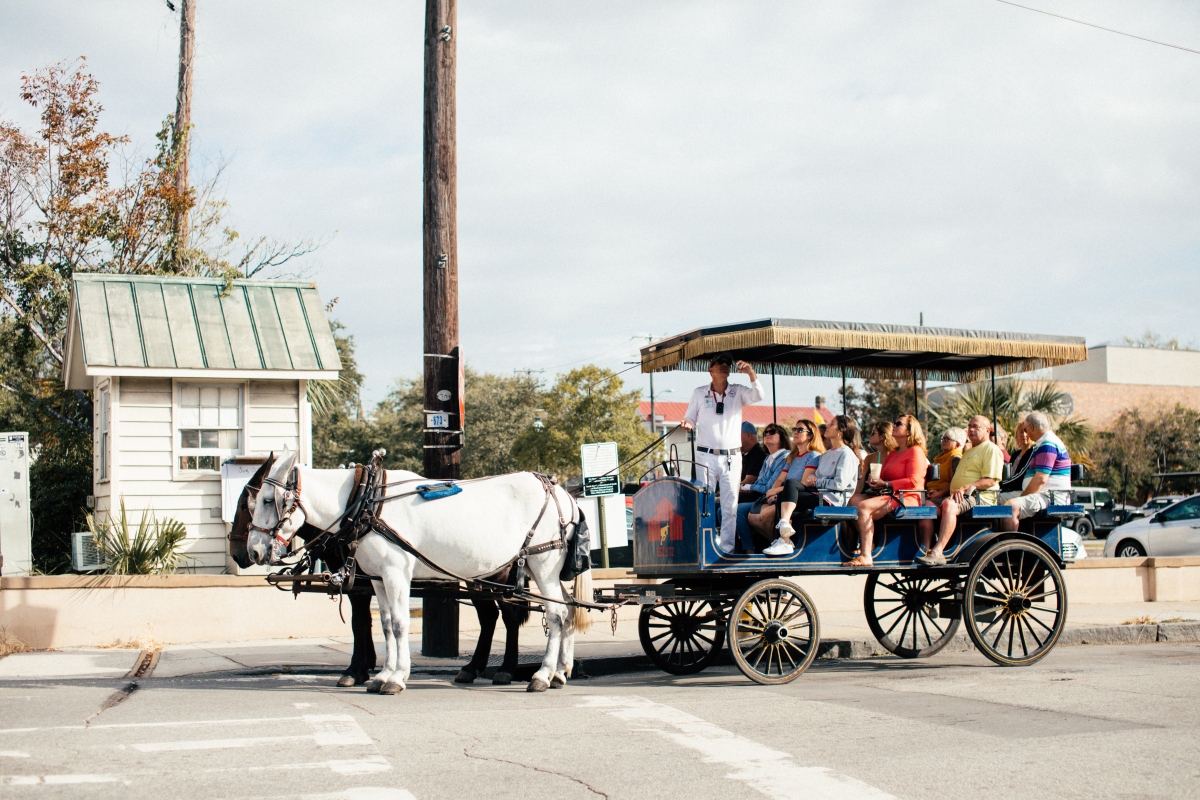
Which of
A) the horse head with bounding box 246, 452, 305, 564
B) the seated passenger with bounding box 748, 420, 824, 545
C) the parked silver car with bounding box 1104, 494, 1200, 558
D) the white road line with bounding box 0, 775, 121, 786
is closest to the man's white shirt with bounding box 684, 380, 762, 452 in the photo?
the seated passenger with bounding box 748, 420, 824, 545

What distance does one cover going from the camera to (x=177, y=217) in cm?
2000

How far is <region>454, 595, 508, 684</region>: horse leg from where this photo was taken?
369 inches

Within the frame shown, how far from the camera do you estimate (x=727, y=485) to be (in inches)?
375

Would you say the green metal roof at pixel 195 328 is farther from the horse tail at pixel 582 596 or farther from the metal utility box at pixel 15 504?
the horse tail at pixel 582 596

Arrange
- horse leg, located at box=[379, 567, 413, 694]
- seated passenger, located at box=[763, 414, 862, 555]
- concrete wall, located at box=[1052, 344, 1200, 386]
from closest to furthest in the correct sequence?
1. horse leg, located at box=[379, 567, 413, 694]
2. seated passenger, located at box=[763, 414, 862, 555]
3. concrete wall, located at box=[1052, 344, 1200, 386]

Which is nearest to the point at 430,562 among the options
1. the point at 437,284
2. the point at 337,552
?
the point at 337,552

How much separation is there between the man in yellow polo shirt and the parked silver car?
556 inches

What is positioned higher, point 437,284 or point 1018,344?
point 437,284

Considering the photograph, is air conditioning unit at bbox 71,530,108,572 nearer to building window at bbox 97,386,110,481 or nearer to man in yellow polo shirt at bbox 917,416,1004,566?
building window at bbox 97,386,110,481

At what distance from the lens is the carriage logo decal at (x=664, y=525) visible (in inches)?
374

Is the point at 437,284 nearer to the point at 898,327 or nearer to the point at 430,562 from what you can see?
the point at 430,562

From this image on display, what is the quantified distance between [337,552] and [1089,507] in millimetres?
37957

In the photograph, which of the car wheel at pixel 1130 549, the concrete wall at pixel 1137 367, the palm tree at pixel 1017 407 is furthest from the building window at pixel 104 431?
the concrete wall at pixel 1137 367

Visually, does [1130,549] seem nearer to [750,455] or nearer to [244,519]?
[750,455]
